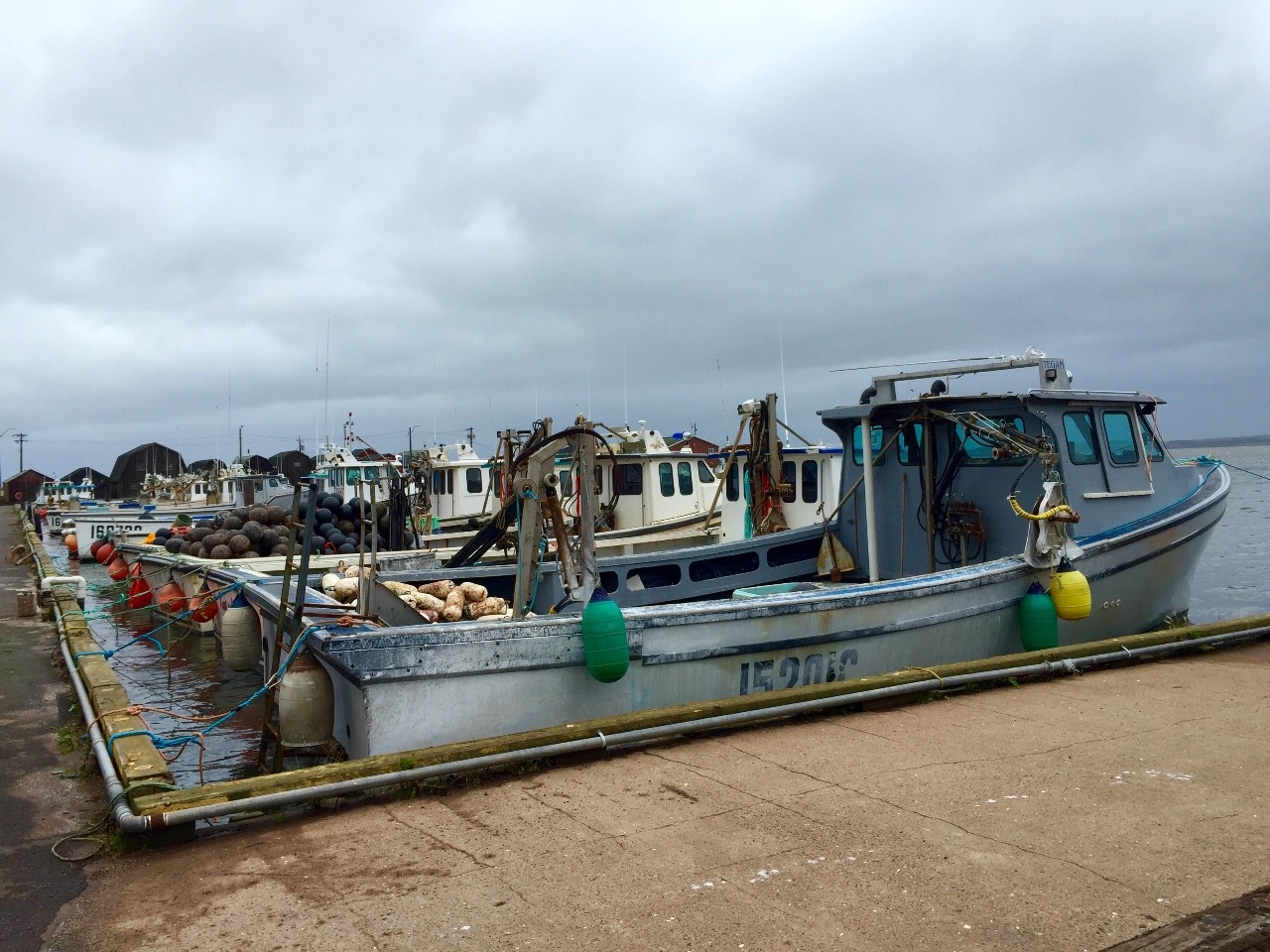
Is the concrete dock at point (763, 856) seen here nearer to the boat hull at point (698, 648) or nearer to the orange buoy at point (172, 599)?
the boat hull at point (698, 648)

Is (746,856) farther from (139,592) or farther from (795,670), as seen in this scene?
(139,592)

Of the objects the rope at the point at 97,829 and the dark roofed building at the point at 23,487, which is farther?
the dark roofed building at the point at 23,487

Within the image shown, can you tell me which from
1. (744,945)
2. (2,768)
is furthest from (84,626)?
(744,945)

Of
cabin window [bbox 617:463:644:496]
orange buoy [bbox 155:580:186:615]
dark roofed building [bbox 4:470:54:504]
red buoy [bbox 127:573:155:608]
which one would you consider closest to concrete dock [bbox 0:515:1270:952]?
orange buoy [bbox 155:580:186:615]

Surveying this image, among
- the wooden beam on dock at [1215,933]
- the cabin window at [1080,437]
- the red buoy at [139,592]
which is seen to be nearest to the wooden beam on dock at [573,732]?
the cabin window at [1080,437]

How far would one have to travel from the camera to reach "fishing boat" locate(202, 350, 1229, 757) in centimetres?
583

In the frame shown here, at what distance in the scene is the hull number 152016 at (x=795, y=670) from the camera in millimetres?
7008

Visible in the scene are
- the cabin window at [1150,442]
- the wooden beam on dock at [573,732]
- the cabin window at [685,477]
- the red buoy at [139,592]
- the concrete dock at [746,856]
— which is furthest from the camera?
the cabin window at [685,477]

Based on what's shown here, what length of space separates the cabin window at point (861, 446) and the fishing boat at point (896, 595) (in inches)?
0.8

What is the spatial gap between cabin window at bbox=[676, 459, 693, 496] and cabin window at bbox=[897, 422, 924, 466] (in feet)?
24.3

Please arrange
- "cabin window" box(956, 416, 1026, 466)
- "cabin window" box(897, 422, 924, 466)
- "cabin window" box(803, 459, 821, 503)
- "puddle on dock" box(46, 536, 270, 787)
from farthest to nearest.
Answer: "cabin window" box(803, 459, 821, 503), "cabin window" box(897, 422, 924, 466), "cabin window" box(956, 416, 1026, 466), "puddle on dock" box(46, 536, 270, 787)

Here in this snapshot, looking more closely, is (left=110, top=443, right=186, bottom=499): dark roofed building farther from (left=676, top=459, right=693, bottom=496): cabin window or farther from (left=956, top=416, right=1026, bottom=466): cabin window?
(left=956, top=416, right=1026, bottom=466): cabin window

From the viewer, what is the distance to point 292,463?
54.9 metres

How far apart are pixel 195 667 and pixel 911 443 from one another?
29.2 ft
